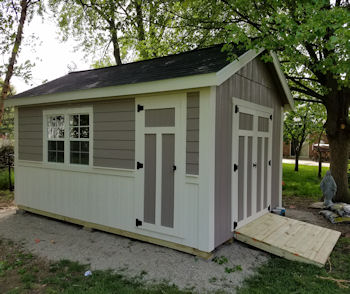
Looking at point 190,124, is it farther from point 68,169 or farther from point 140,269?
point 68,169

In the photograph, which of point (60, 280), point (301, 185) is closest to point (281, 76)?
point (60, 280)

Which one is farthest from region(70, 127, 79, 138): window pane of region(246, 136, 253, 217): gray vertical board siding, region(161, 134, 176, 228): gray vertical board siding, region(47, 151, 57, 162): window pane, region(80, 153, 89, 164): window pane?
region(246, 136, 253, 217): gray vertical board siding

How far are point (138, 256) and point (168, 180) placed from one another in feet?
3.65

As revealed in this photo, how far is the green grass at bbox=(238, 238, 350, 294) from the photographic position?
2.86 metres

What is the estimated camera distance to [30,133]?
5641 mm

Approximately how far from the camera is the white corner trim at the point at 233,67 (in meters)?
3.32

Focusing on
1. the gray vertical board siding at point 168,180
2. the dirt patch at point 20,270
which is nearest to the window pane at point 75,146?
the dirt patch at point 20,270

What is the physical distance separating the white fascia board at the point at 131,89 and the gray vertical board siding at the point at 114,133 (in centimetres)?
22

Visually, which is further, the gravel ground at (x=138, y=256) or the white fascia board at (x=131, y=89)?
the white fascia board at (x=131, y=89)

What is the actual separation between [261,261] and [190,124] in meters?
2.06

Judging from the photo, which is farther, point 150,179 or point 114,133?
point 114,133

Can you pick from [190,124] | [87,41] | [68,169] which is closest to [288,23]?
[190,124]

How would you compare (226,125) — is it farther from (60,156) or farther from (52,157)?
(52,157)

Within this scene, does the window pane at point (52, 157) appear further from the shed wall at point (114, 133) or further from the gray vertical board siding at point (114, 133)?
the gray vertical board siding at point (114, 133)
